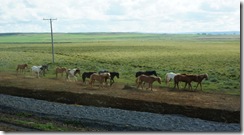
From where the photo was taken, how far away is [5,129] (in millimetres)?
11508

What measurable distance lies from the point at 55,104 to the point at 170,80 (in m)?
5.67

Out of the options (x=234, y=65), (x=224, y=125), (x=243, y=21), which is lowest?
(x=224, y=125)

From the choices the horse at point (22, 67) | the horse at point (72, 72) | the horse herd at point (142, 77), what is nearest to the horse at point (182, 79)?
the horse herd at point (142, 77)

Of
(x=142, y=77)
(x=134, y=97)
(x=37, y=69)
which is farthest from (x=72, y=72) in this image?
(x=134, y=97)

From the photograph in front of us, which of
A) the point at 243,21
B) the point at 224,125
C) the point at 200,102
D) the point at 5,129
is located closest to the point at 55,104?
the point at 5,129

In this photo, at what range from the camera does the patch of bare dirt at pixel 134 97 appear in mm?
12883

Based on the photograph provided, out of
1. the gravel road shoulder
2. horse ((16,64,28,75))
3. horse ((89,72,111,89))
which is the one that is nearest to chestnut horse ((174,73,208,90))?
horse ((89,72,111,89))

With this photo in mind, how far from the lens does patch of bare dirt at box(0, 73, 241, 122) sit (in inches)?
507

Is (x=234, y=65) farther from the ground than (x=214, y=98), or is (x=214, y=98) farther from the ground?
(x=234, y=65)

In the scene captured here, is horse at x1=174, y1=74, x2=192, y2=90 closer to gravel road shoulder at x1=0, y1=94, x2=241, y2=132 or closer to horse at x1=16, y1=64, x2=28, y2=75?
gravel road shoulder at x1=0, y1=94, x2=241, y2=132

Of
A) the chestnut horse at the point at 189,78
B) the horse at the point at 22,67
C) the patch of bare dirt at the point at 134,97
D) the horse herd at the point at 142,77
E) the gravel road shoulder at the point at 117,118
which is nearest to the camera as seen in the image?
the gravel road shoulder at the point at 117,118

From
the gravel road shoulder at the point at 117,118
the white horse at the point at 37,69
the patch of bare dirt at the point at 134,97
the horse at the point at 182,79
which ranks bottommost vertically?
the gravel road shoulder at the point at 117,118

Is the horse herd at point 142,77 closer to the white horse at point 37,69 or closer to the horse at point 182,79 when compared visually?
the horse at point 182,79

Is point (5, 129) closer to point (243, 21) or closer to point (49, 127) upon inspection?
point (49, 127)
